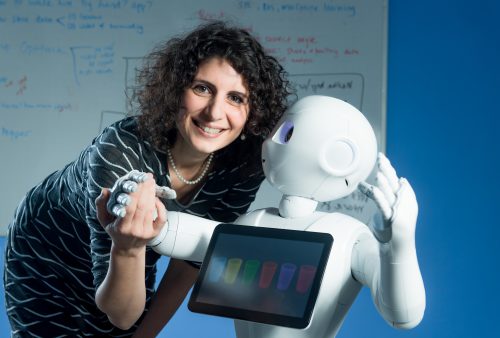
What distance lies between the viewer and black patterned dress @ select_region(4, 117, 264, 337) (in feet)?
4.72

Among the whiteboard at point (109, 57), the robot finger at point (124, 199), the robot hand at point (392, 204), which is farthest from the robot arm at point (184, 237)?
the whiteboard at point (109, 57)

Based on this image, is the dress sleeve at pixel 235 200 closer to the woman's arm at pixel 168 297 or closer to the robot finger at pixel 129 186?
the woman's arm at pixel 168 297

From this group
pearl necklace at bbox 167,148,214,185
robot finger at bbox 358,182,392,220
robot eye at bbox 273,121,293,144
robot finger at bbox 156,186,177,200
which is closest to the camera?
robot finger at bbox 358,182,392,220

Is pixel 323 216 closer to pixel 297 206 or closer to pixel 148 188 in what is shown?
pixel 297 206

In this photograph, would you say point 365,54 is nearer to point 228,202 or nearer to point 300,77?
point 300,77

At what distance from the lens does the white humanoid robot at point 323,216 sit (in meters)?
1.16

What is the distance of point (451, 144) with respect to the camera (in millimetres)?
2564

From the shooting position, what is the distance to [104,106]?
2689 millimetres

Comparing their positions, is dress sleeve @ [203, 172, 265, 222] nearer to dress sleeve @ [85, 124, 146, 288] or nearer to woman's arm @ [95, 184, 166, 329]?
dress sleeve @ [85, 124, 146, 288]

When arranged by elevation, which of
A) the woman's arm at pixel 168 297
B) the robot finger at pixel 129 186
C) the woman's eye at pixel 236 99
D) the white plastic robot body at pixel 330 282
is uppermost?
the woman's eye at pixel 236 99

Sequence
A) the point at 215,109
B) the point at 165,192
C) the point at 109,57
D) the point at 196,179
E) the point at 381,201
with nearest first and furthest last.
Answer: the point at 381,201
the point at 165,192
the point at 215,109
the point at 196,179
the point at 109,57

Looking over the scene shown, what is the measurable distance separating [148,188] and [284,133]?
291 millimetres

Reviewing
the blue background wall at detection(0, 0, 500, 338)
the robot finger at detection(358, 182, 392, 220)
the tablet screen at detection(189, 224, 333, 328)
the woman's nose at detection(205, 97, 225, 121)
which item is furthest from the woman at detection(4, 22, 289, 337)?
the blue background wall at detection(0, 0, 500, 338)

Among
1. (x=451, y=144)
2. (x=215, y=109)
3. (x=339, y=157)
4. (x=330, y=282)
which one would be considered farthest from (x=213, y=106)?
(x=451, y=144)
